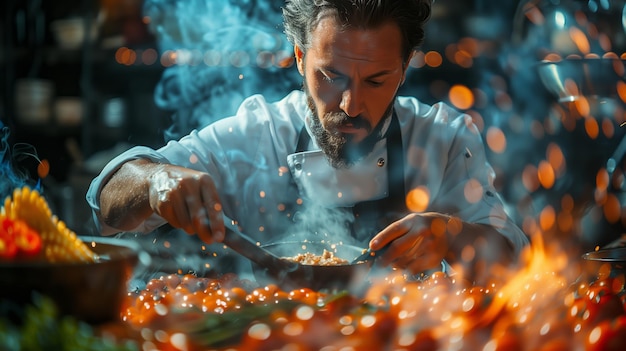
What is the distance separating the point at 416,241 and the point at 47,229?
76 centimetres

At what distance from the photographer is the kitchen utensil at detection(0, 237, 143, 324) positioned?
838 mm

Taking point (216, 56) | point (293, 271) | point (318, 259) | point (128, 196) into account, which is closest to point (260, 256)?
point (293, 271)

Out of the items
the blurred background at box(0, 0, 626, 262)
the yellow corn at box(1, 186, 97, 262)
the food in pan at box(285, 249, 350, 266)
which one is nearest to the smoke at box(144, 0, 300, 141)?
the blurred background at box(0, 0, 626, 262)

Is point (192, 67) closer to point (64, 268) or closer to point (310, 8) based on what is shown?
point (310, 8)

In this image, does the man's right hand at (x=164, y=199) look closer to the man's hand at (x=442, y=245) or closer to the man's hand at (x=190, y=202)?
the man's hand at (x=190, y=202)

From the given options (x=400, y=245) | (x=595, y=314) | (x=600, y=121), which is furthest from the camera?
(x=600, y=121)

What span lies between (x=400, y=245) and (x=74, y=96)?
3.28 feet

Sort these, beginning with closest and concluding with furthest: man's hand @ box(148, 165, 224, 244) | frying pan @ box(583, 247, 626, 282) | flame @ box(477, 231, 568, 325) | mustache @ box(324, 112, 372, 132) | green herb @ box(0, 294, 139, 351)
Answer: green herb @ box(0, 294, 139, 351) < flame @ box(477, 231, 568, 325) < frying pan @ box(583, 247, 626, 282) < man's hand @ box(148, 165, 224, 244) < mustache @ box(324, 112, 372, 132)

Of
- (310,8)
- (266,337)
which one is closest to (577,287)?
(266,337)

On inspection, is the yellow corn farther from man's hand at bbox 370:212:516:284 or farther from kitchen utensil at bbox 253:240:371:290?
man's hand at bbox 370:212:516:284

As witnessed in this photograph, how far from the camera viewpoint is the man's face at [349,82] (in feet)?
5.10

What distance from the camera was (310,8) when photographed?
5.16 feet

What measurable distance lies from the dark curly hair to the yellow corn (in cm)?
80

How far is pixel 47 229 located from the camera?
3.17 ft
